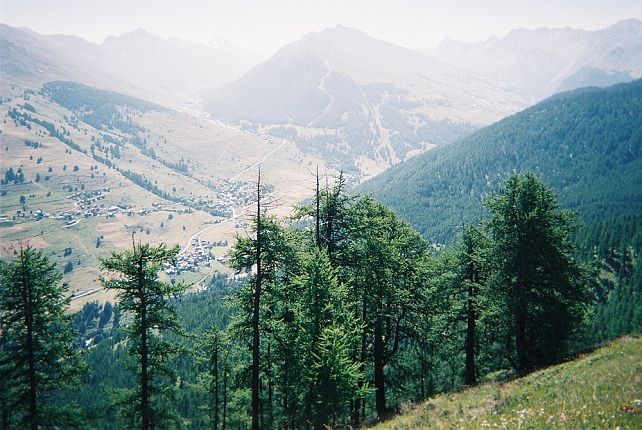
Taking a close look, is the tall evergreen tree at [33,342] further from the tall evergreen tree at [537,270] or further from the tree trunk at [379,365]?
the tall evergreen tree at [537,270]

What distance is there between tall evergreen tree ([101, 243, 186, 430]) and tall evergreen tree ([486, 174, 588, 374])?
22556 mm

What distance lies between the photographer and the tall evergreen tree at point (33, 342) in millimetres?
23703

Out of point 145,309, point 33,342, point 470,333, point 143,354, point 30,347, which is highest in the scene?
point 145,309

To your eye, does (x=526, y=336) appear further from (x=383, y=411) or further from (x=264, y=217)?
(x=264, y=217)

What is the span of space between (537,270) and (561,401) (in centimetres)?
1245

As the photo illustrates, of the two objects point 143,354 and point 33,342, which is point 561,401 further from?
point 33,342

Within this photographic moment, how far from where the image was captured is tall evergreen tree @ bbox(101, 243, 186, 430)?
2447 centimetres

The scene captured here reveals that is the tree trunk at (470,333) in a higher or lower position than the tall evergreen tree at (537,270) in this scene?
lower

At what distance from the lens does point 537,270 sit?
88.0ft

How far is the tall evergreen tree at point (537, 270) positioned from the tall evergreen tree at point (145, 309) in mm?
Answer: 22556

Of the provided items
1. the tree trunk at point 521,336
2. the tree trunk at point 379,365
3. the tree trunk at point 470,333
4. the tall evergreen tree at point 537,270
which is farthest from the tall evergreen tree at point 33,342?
the tree trunk at point 521,336

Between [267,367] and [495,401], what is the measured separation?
16.0m

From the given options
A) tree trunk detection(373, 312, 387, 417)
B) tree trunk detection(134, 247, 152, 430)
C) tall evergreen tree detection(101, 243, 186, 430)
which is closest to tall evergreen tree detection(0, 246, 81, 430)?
tall evergreen tree detection(101, 243, 186, 430)

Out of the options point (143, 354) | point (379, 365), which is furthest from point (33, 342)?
point (379, 365)
